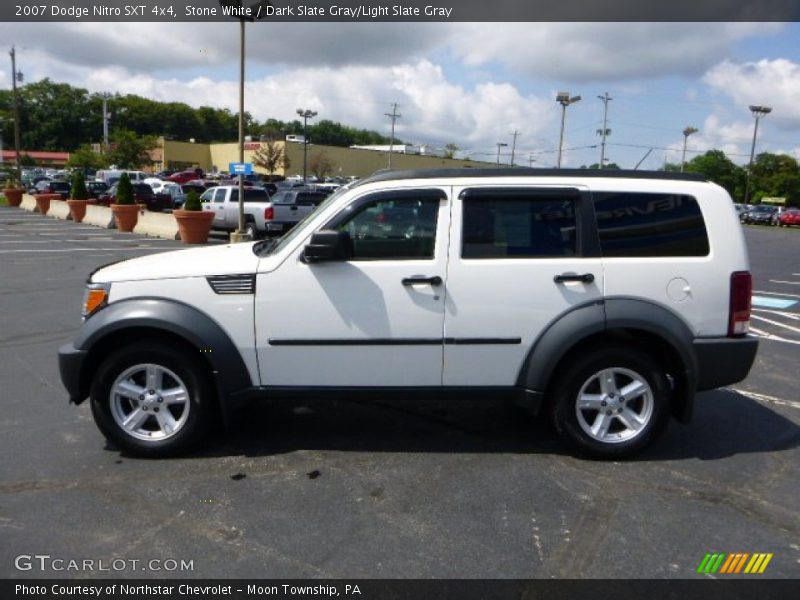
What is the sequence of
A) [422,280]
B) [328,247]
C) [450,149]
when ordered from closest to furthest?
[328,247] < [422,280] < [450,149]

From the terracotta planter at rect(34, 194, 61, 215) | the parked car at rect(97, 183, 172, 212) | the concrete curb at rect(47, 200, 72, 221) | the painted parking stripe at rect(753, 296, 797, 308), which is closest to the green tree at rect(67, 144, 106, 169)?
the parked car at rect(97, 183, 172, 212)

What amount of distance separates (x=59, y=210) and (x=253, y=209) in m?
14.2

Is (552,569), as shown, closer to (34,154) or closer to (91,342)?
(91,342)

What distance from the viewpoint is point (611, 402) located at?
4.21 m

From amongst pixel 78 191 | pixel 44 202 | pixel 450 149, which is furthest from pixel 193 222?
pixel 450 149

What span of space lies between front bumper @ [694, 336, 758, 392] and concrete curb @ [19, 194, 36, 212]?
37.4 m

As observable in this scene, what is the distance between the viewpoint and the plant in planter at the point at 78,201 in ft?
87.4

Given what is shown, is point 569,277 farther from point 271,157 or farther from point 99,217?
point 271,157

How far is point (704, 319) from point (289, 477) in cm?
291

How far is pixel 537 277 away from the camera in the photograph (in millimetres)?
4059

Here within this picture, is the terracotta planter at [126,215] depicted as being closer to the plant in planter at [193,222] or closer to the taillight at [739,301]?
the plant in planter at [193,222]

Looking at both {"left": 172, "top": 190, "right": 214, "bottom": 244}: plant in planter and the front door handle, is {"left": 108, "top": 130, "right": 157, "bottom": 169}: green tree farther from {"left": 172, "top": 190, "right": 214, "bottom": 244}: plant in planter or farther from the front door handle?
the front door handle

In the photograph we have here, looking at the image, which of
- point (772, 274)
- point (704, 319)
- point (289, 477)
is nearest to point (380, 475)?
point (289, 477)

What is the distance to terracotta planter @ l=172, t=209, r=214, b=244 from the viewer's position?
1930 centimetres
